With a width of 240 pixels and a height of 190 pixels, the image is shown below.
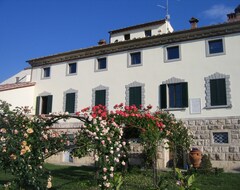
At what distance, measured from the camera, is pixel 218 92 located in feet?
46.3

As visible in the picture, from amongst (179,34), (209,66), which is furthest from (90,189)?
(179,34)

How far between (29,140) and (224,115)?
11274 millimetres

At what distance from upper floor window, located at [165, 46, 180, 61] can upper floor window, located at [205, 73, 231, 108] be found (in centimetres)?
232

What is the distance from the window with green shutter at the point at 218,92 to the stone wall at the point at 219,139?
0.89m

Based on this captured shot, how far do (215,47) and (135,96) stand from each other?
17.6ft

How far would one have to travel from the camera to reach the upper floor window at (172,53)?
15.7 meters

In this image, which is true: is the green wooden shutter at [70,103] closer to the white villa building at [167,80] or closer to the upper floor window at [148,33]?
the white villa building at [167,80]

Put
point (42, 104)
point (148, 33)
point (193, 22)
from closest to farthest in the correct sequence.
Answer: point (193, 22)
point (42, 104)
point (148, 33)

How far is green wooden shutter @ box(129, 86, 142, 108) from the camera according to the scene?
1625cm

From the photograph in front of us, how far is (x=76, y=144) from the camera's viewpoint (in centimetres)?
663

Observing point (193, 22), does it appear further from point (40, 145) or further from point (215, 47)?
point (40, 145)

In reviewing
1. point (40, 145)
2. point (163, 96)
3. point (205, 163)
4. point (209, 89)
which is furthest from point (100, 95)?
point (40, 145)

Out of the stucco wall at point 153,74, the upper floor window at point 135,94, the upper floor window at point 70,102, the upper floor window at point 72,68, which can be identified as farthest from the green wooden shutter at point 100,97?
the upper floor window at point 72,68

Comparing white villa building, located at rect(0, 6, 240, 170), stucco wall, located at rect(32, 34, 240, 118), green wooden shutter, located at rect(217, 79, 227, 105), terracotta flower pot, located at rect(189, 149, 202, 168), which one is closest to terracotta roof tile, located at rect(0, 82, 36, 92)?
white villa building, located at rect(0, 6, 240, 170)
